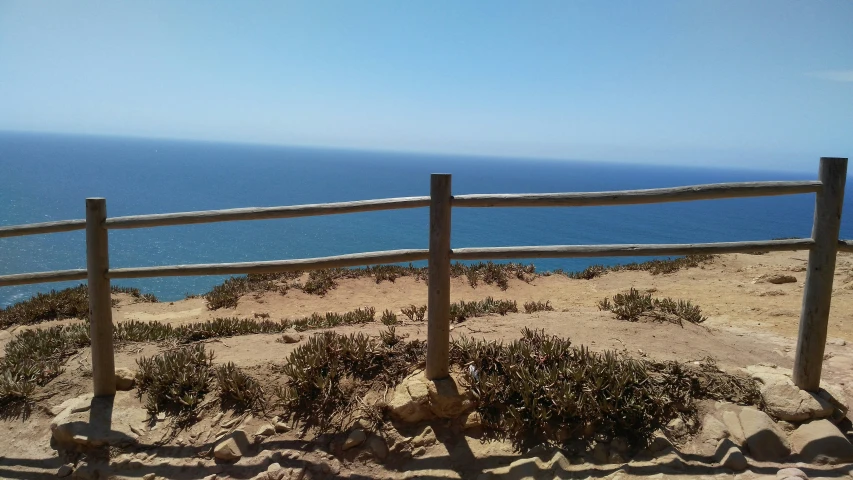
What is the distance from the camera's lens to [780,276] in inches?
420

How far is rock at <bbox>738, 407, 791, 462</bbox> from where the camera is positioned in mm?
3738

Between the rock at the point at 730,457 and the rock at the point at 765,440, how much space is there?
14cm

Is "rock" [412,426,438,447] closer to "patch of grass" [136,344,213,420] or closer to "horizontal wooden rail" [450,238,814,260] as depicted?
"horizontal wooden rail" [450,238,814,260]

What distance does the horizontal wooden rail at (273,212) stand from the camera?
13.8 ft

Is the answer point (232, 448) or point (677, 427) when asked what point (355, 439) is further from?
point (677, 427)

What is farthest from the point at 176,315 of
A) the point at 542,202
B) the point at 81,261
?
the point at 81,261

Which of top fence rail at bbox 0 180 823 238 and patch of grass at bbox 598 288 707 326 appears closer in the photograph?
top fence rail at bbox 0 180 823 238

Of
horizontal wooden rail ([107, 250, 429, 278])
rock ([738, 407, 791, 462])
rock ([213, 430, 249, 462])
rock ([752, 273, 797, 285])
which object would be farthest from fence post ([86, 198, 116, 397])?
rock ([752, 273, 797, 285])

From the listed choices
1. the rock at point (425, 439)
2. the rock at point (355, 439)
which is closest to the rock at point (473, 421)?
the rock at point (425, 439)

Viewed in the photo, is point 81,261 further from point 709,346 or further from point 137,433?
point 709,346

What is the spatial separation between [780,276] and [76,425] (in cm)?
1190

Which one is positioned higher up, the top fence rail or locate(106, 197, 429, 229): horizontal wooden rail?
the top fence rail

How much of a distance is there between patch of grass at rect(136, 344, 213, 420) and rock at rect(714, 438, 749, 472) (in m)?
4.16

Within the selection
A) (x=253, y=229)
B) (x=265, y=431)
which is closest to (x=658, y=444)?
(x=265, y=431)
